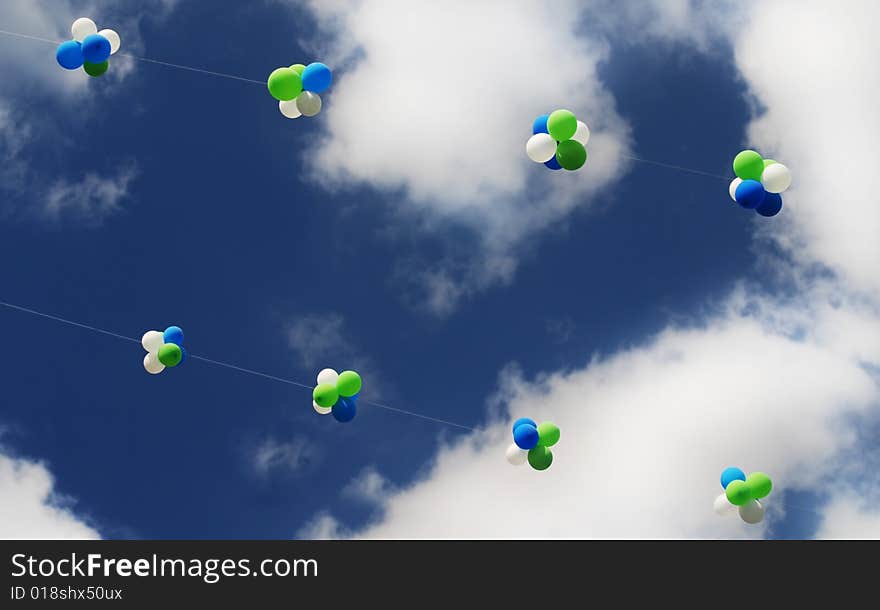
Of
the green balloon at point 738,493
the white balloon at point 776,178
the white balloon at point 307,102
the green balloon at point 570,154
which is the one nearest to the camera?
the white balloon at point 776,178

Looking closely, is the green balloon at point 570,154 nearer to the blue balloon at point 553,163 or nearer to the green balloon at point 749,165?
the blue balloon at point 553,163

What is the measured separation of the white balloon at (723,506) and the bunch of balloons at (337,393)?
5.93 m

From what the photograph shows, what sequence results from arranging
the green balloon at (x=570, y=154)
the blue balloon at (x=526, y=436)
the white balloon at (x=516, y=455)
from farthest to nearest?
the white balloon at (x=516, y=455), the blue balloon at (x=526, y=436), the green balloon at (x=570, y=154)

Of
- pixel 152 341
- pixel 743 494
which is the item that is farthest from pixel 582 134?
pixel 152 341

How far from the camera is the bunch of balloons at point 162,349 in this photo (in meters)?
16.3

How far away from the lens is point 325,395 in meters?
16.0

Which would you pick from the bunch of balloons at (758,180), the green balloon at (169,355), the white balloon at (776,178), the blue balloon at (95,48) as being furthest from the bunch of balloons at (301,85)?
the white balloon at (776,178)

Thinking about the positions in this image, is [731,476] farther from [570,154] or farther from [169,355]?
[169,355]

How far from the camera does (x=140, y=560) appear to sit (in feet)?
45.5

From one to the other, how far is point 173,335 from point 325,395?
2.78 meters

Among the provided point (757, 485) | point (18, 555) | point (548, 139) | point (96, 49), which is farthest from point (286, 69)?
point (757, 485)

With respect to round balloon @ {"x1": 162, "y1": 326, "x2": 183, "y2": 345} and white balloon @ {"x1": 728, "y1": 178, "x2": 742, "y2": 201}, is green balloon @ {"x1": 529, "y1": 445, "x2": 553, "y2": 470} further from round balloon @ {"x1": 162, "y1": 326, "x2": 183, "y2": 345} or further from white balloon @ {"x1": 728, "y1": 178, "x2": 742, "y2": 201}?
round balloon @ {"x1": 162, "y1": 326, "x2": 183, "y2": 345}

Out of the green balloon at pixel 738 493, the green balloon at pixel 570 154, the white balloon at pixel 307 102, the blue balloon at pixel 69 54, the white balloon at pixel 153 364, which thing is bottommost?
the green balloon at pixel 738 493

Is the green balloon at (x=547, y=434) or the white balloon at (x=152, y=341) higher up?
the white balloon at (x=152, y=341)
